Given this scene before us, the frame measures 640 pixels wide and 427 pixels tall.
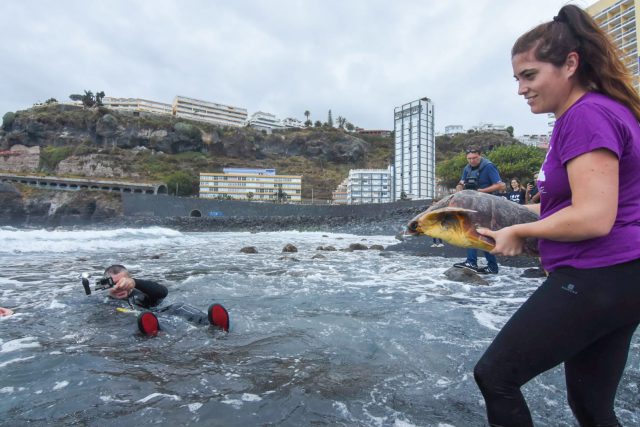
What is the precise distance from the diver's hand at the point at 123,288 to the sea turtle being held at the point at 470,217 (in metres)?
3.89

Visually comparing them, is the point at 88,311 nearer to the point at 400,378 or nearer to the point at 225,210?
the point at 400,378

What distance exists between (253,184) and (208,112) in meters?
55.4

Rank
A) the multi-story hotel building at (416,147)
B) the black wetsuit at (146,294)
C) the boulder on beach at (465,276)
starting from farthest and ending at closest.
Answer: the multi-story hotel building at (416,147), the boulder on beach at (465,276), the black wetsuit at (146,294)

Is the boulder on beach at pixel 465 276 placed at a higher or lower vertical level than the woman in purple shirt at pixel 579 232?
lower

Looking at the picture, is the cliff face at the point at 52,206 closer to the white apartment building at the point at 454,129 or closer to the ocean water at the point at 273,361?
the ocean water at the point at 273,361

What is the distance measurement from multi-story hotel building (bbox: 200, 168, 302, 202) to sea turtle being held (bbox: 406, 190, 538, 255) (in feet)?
247

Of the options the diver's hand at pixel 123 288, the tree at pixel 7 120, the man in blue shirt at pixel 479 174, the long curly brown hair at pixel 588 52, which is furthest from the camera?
the tree at pixel 7 120

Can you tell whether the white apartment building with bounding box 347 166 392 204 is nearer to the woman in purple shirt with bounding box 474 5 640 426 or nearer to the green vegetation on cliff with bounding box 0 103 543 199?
the green vegetation on cliff with bounding box 0 103 543 199

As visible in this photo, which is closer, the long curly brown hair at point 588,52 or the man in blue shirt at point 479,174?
the long curly brown hair at point 588,52

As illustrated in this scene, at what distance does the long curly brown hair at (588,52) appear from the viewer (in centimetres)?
130

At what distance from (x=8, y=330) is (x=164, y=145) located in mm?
93137

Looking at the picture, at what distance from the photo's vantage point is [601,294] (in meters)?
1.18

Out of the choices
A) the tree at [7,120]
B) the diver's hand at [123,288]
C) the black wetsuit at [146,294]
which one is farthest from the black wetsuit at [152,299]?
the tree at [7,120]

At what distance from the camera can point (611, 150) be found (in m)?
1.14
